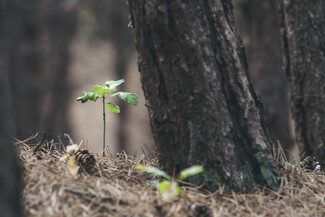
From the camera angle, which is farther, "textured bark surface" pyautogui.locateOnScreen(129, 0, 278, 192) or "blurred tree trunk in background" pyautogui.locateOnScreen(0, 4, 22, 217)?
"textured bark surface" pyautogui.locateOnScreen(129, 0, 278, 192)

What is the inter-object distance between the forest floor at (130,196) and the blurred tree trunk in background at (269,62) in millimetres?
3107

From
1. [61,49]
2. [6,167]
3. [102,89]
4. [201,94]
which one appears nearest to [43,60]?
[61,49]

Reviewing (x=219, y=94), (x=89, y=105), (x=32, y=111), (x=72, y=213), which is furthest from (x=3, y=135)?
(x=89, y=105)

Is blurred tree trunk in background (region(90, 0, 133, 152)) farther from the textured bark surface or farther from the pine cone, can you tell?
the textured bark surface

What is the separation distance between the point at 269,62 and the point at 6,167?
467 cm

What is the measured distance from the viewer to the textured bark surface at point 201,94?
2.09 meters

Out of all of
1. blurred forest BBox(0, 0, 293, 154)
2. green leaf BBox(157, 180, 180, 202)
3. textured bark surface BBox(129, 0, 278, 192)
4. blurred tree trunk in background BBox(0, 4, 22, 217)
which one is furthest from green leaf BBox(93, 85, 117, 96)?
blurred forest BBox(0, 0, 293, 154)

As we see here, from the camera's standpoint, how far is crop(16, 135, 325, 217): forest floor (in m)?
1.74

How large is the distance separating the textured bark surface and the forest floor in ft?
0.37

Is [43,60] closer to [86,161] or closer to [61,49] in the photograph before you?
[61,49]

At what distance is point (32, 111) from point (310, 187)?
9.34 metres

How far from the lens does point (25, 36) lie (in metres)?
11.3

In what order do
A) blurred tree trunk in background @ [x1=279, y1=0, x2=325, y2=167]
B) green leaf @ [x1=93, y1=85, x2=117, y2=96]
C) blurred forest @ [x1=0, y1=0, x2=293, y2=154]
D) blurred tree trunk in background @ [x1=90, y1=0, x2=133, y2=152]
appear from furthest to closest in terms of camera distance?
blurred tree trunk in background @ [x1=90, y1=0, x2=133, y2=152] → blurred forest @ [x1=0, y1=0, x2=293, y2=154] → blurred tree trunk in background @ [x1=279, y1=0, x2=325, y2=167] → green leaf @ [x1=93, y1=85, x2=117, y2=96]

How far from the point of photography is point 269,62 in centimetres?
559
